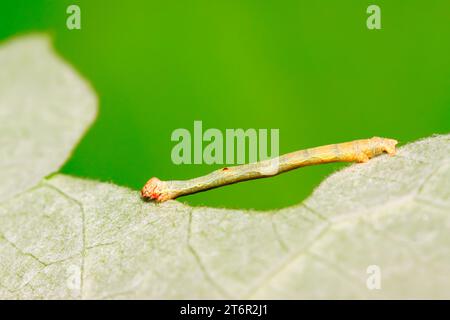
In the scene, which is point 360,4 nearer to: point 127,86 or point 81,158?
point 127,86

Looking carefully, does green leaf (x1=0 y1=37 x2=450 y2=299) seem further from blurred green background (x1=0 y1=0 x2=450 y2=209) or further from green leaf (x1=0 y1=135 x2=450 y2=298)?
blurred green background (x1=0 y1=0 x2=450 y2=209)

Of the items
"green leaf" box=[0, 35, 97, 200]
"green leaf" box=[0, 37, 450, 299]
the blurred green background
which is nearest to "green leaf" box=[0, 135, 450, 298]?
"green leaf" box=[0, 37, 450, 299]

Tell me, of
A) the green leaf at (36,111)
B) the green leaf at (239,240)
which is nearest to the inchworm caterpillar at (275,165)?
the green leaf at (239,240)

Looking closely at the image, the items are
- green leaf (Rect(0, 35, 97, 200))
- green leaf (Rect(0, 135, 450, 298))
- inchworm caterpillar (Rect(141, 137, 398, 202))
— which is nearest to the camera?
green leaf (Rect(0, 135, 450, 298))

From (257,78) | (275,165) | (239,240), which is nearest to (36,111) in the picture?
(257,78)

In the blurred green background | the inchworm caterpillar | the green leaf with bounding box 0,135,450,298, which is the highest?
the blurred green background

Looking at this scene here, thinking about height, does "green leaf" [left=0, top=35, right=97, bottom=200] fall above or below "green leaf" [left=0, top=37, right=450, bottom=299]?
above

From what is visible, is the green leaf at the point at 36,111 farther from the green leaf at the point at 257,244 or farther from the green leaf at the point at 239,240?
the green leaf at the point at 257,244

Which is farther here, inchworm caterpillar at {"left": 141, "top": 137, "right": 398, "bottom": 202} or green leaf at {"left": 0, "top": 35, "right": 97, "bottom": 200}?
green leaf at {"left": 0, "top": 35, "right": 97, "bottom": 200}
